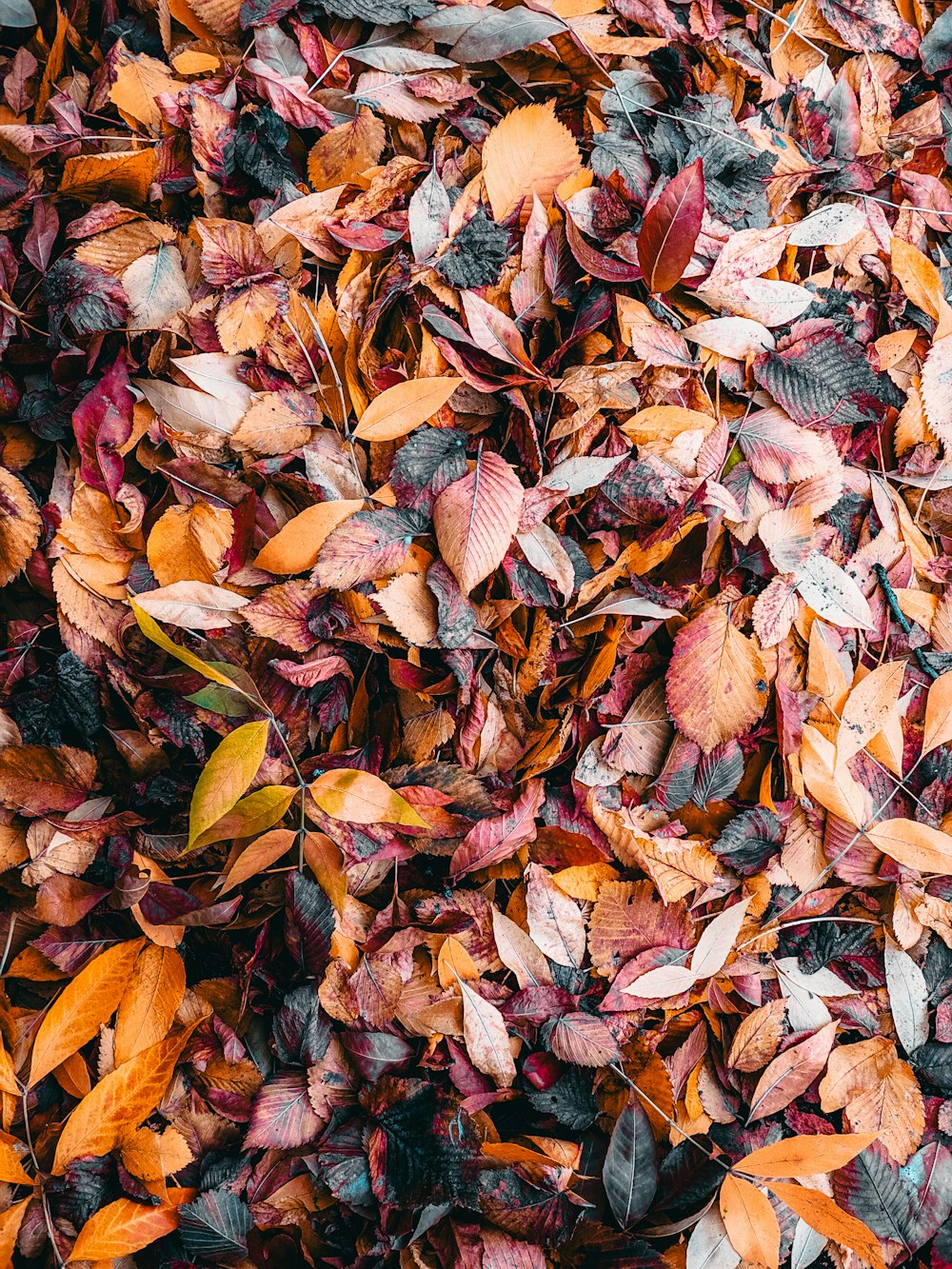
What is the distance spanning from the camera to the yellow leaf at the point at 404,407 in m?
0.76

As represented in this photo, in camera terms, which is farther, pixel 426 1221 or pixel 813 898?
pixel 813 898

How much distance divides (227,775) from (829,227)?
73 centimetres

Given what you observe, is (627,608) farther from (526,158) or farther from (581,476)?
(526,158)

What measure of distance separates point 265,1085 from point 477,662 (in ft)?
1.27

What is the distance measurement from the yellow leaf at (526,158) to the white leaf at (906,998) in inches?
28.8

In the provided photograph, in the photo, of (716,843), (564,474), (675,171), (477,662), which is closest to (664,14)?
(675,171)

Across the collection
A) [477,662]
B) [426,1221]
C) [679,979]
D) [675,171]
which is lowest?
[426,1221]

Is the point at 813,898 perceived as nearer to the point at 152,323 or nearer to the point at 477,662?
the point at 477,662

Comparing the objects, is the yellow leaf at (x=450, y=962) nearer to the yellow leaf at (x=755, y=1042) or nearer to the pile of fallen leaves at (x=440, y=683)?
the pile of fallen leaves at (x=440, y=683)

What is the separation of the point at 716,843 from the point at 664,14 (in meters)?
0.75

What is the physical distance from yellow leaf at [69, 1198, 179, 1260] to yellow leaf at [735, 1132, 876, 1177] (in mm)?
461

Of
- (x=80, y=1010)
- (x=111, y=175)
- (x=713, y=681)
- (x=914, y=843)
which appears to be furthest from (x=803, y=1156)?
(x=111, y=175)

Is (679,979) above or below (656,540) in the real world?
below

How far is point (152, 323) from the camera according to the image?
2.65ft
